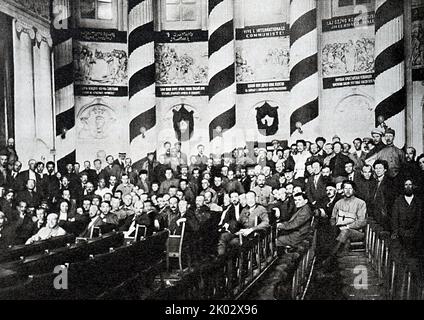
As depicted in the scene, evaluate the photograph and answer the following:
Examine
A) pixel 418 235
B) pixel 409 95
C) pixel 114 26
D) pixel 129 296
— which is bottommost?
pixel 129 296

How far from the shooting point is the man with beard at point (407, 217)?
19.0ft

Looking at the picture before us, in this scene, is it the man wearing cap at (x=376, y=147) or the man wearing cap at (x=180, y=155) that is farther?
the man wearing cap at (x=180, y=155)

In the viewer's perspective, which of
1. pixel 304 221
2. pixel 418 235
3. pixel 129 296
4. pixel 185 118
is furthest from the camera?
pixel 185 118

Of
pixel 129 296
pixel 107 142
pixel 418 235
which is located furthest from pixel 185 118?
pixel 418 235

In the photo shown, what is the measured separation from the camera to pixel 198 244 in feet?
20.4

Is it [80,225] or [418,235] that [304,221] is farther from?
Result: [80,225]

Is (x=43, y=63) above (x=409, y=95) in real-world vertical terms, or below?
above

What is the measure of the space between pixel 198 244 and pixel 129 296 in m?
1.15

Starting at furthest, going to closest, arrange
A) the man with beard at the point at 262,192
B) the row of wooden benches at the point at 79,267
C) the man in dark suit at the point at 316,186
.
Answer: the man with beard at the point at 262,192
the man in dark suit at the point at 316,186
the row of wooden benches at the point at 79,267

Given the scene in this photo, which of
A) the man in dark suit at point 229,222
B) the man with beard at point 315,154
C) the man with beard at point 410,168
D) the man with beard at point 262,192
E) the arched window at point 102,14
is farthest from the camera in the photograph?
the arched window at point 102,14

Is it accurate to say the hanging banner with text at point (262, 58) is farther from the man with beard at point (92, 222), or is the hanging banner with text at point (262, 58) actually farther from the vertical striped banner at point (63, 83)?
the man with beard at point (92, 222)

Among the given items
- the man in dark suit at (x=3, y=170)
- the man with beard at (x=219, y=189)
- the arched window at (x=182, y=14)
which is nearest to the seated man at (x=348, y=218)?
the man with beard at (x=219, y=189)

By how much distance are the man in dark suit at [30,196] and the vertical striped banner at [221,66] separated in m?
→ 2.22

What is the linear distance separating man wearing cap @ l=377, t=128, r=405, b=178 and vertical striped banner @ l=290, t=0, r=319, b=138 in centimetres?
92
